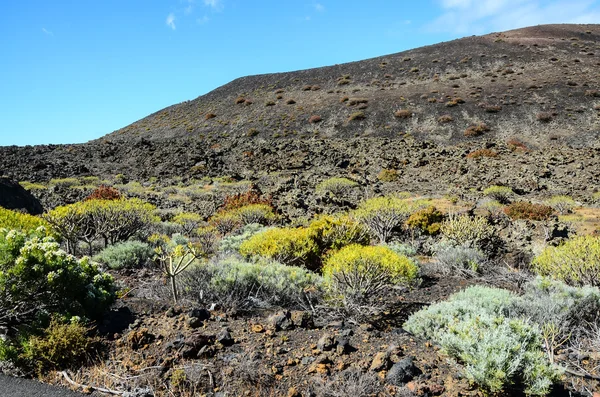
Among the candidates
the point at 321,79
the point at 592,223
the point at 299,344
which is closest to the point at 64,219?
the point at 299,344

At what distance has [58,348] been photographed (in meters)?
4.25

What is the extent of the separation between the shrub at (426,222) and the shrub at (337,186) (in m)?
9.16

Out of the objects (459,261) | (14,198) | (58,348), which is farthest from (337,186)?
(58,348)

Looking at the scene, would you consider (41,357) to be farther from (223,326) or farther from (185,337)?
(223,326)

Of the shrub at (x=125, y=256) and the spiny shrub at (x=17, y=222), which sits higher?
the spiny shrub at (x=17, y=222)

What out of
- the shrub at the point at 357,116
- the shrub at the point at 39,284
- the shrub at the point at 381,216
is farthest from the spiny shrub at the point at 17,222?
the shrub at the point at 357,116

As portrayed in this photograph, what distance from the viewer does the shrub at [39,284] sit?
4535mm

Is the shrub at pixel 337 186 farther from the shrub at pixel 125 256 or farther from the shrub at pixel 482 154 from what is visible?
the shrub at pixel 125 256

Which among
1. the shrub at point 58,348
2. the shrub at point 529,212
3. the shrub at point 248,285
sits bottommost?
the shrub at point 529,212

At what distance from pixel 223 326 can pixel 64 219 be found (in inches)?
225

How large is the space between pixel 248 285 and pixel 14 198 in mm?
11123

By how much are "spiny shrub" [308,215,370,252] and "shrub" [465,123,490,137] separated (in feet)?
87.0

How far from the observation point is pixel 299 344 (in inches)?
175

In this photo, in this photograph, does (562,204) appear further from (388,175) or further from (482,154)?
(482,154)
